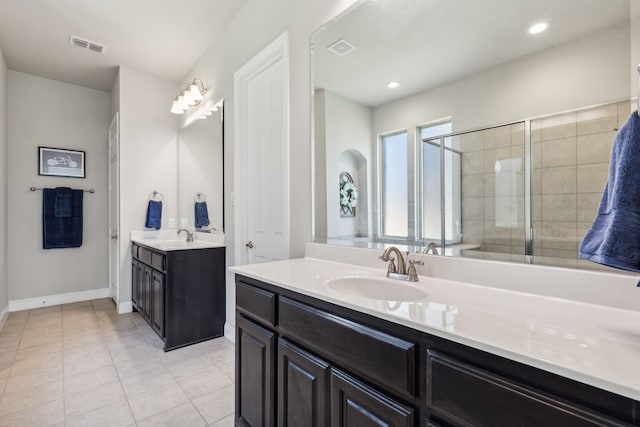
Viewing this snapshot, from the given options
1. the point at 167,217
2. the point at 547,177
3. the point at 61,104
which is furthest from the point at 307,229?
the point at 61,104

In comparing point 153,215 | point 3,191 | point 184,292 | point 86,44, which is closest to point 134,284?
point 153,215

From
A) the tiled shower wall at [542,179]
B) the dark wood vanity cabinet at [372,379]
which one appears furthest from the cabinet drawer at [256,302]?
the tiled shower wall at [542,179]

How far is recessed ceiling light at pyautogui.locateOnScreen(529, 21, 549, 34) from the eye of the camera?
102cm

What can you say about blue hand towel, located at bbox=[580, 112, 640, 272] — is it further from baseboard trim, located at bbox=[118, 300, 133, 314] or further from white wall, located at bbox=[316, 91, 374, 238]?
baseboard trim, located at bbox=[118, 300, 133, 314]

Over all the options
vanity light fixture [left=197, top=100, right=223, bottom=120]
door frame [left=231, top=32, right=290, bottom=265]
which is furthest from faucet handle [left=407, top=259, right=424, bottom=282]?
vanity light fixture [left=197, top=100, right=223, bottom=120]

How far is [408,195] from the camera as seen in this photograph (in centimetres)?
146

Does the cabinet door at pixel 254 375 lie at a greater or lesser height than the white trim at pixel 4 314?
greater

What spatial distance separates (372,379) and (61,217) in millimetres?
4498

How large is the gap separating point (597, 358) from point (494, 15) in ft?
3.89

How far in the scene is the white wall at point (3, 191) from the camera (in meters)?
3.15

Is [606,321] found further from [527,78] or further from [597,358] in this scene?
[527,78]

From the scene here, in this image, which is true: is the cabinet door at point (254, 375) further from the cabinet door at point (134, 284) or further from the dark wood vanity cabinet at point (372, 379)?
the cabinet door at point (134, 284)

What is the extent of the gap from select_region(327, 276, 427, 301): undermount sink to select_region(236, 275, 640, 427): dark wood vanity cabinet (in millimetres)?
248

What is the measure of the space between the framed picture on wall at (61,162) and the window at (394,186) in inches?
169
